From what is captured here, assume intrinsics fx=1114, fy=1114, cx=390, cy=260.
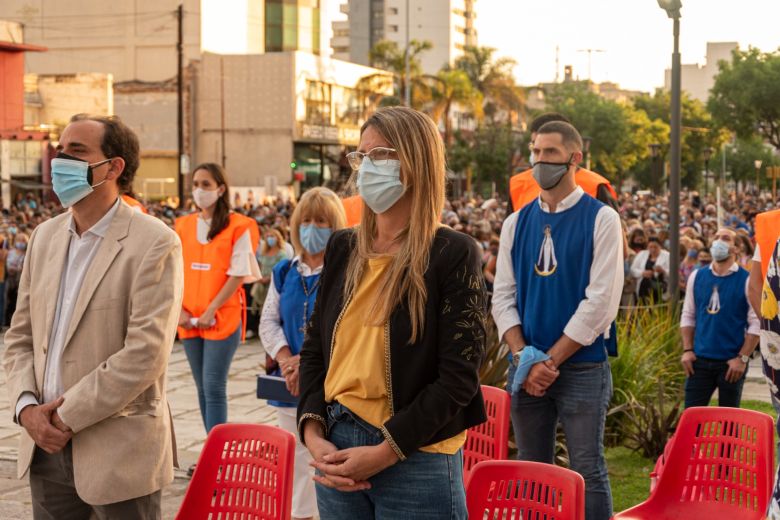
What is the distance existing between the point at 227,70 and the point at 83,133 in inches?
2039

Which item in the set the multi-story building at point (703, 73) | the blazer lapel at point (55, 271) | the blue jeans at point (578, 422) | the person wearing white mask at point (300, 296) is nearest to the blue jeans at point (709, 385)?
the blue jeans at point (578, 422)

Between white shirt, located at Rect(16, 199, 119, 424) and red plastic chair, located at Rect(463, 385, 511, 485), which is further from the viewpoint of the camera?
red plastic chair, located at Rect(463, 385, 511, 485)

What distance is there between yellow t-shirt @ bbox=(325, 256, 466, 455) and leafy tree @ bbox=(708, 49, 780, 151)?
51.6 m

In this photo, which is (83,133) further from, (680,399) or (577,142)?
(680,399)

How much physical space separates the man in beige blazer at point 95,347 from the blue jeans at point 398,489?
3.02ft

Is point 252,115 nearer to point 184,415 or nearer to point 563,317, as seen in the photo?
point 184,415

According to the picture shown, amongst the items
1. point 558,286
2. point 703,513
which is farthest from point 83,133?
point 703,513

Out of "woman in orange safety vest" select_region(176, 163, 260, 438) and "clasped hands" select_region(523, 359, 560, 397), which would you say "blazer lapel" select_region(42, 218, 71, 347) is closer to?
"clasped hands" select_region(523, 359, 560, 397)

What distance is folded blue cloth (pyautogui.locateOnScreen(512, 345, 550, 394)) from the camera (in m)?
4.86

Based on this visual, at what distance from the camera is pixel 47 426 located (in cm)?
378

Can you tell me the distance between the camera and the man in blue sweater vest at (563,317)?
192 inches

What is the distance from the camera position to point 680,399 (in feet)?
29.6

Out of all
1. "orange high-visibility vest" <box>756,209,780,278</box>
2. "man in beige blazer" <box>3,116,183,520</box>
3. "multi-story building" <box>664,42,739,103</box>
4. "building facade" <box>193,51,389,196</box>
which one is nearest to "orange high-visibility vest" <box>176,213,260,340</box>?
"man in beige blazer" <box>3,116,183,520</box>

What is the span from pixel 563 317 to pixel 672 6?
788cm
